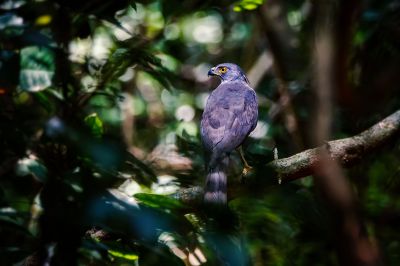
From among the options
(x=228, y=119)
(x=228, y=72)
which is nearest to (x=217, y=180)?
(x=228, y=119)

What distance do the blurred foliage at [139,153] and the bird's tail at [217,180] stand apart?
0.15 metres

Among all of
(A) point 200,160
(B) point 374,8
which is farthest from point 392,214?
(B) point 374,8

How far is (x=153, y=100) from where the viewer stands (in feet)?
30.0

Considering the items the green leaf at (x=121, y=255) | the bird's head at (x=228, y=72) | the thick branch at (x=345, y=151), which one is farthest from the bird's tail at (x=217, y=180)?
the bird's head at (x=228, y=72)

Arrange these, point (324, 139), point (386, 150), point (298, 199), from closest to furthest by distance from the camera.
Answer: point (298, 199) < point (324, 139) < point (386, 150)

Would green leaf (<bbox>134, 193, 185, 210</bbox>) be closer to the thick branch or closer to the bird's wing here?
the thick branch

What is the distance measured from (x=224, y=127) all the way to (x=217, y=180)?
0.91m

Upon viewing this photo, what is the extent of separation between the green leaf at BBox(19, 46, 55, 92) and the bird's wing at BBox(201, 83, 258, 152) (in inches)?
75.9

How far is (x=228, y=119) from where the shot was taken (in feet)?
15.5

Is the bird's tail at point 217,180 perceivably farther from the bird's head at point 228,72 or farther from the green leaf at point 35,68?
the bird's head at point 228,72

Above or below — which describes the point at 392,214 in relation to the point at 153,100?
below

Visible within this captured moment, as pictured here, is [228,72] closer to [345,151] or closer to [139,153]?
[139,153]

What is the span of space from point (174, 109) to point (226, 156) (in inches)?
164

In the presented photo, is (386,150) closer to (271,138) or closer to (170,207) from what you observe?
(271,138)
